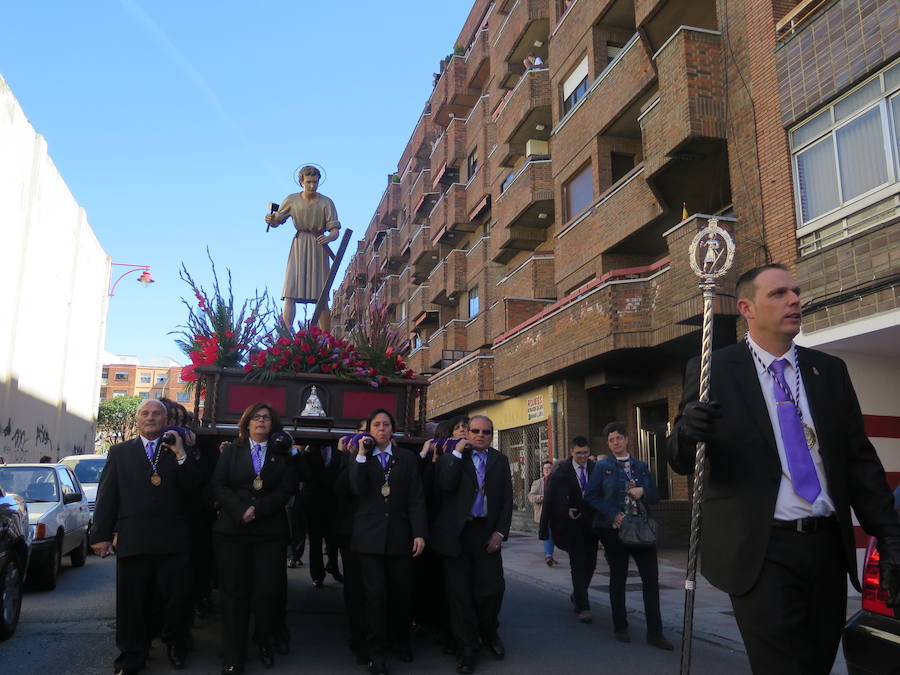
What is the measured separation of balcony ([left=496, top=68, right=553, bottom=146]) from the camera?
23078 millimetres

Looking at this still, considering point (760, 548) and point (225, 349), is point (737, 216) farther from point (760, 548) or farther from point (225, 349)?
point (760, 548)

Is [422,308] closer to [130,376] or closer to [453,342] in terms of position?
[453,342]

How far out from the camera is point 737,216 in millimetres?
13914

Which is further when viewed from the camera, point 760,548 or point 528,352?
point 528,352

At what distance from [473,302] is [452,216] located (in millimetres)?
3534

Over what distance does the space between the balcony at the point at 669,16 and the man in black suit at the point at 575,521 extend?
9.69 meters

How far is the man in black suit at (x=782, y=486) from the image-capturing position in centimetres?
279

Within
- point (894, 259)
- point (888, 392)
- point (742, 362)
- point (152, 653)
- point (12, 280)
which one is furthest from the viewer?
point (12, 280)

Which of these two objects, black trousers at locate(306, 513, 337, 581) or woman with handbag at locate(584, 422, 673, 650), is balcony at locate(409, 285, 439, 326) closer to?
black trousers at locate(306, 513, 337, 581)

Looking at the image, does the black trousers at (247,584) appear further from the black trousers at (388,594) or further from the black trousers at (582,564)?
the black trousers at (582,564)

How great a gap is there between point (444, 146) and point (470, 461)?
2871 centimetres

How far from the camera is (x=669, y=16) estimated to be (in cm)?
1609

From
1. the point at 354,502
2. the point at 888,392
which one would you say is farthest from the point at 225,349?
the point at 888,392

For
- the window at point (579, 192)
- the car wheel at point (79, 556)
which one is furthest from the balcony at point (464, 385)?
the car wheel at point (79, 556)
